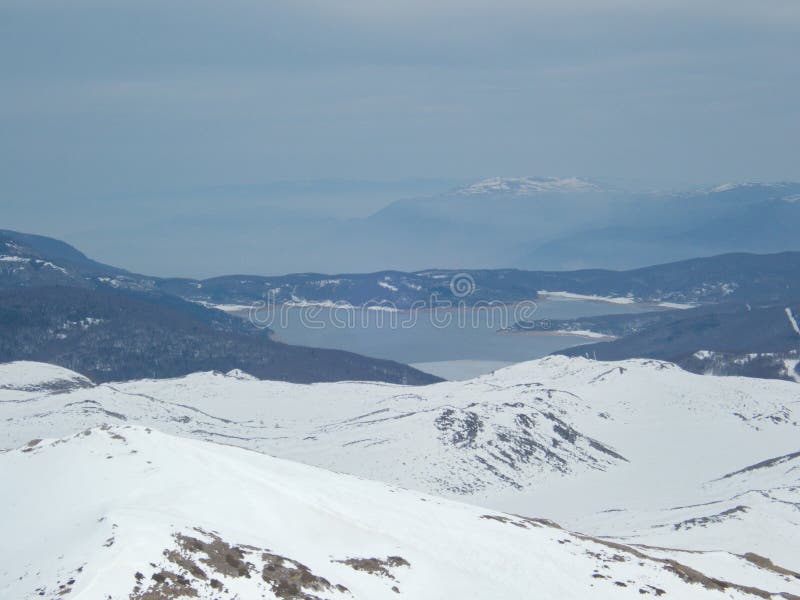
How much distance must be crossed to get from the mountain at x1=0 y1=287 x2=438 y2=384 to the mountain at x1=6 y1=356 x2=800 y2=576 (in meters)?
41.1

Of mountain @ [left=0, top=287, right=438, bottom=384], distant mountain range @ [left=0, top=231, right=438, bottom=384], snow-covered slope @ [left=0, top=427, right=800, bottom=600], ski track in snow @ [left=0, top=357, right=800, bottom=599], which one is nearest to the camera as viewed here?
snow-covered slope @ [left=0, top=427, right=800, bottom=600]

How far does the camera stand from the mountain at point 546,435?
66375 millimetres

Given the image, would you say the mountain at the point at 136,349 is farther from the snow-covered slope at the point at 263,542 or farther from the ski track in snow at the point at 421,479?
the snow-covered slope at the point at 263,542

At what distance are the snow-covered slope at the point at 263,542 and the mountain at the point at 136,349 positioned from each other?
437ft

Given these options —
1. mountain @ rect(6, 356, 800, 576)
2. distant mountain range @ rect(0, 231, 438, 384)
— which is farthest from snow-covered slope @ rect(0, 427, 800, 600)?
distant mountain range @ rect(0, 231, 438, 384)

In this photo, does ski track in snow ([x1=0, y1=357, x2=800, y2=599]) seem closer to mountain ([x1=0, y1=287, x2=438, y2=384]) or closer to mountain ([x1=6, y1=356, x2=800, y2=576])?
mountain ([x1=6, y1=356, x2=800, y2=576])

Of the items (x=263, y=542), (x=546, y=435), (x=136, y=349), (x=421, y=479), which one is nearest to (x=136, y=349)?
(x=136, y=349)

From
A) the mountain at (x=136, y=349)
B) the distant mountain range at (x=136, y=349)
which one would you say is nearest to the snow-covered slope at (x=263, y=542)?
the mountain at (x=136, y=349)

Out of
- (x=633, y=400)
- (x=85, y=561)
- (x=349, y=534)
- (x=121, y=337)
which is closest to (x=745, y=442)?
(x=633, y=400)

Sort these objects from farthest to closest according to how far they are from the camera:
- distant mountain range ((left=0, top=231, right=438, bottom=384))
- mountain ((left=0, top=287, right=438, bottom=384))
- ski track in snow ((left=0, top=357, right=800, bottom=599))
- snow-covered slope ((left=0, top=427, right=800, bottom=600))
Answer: distant mountain range ((left=0, top=231, right=438, bottom=384))
mountain ((left=0, top=287, right=438, bottom=384))
ski track in snow ((left=0, top=357, right=800, bottom=599))
snow-covered slope ((left=0, top=427, right=800, bottom=600))

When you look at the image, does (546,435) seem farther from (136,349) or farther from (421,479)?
(136,349)

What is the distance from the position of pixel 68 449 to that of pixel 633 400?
9361 centimetres

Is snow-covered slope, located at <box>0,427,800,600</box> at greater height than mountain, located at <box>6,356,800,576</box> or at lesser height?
greater

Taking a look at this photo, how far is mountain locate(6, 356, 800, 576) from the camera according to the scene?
66375 millimetres
